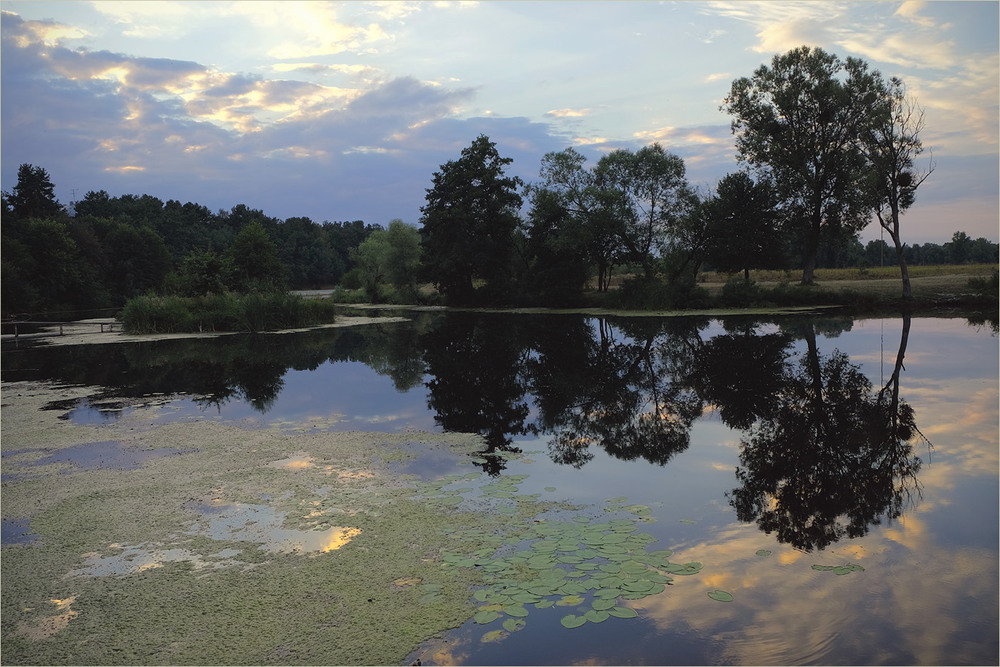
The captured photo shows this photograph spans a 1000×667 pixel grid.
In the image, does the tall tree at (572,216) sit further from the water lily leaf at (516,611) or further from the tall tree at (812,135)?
the water lily leaf at (516,611)

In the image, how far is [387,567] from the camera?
5.71 m

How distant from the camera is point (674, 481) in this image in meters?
8.16

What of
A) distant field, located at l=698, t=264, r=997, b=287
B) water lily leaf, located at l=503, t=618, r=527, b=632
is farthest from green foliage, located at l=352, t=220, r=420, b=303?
water lily leaf, located at l=503, t=618, r=527, b=632

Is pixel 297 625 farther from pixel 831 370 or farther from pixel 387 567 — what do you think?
pixel 831 370

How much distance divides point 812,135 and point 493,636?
42556mm

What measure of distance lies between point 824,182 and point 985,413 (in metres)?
32.2

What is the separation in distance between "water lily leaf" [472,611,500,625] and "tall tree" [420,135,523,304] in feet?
145

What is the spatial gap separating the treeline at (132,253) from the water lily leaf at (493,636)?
112 ft

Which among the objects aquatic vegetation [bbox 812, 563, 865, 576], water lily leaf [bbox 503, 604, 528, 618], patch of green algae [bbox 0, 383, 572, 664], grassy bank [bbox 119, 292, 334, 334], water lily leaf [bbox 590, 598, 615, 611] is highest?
grassy bank [bbox 119, 292, 334, 334]

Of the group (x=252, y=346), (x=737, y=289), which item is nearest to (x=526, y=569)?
(x=252, y=346)

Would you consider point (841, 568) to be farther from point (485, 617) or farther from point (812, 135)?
point (812, 135)

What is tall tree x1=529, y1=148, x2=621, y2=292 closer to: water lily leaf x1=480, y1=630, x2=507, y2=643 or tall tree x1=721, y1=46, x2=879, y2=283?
tall tree x1=721, y1=46, x2=879, y2=283

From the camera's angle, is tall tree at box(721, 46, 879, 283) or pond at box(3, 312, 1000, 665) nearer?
pond at box(3, 312, 1000, 665)

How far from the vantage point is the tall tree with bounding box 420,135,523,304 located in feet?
161
